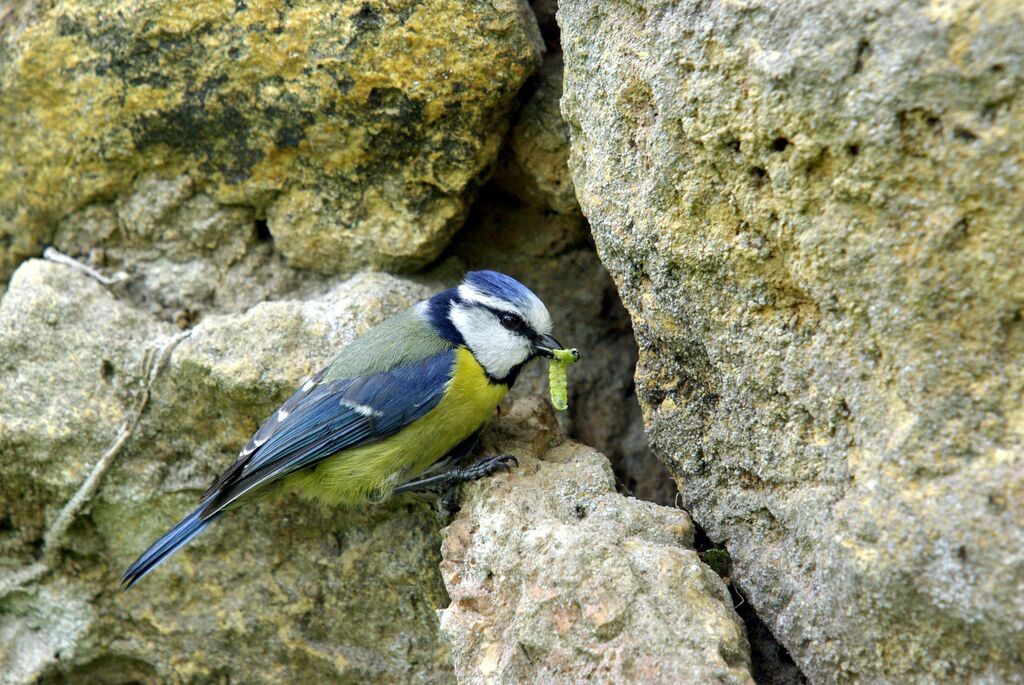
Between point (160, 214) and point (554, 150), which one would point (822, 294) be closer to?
point (554, 150)

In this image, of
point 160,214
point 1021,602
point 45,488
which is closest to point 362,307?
point 160,214

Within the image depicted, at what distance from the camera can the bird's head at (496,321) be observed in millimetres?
2916

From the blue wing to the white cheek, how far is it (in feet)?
0.37

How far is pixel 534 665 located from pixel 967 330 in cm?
110

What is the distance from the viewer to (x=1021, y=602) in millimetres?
1610

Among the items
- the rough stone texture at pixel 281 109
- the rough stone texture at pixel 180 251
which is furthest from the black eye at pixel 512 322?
the rough stone texture at pixel 180 251

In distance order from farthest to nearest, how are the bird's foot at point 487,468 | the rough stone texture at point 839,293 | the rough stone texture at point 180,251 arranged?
the rough stone texture at point 180,251 → the bird's foot at point 487,468 → the rough stone texture at point 839,293

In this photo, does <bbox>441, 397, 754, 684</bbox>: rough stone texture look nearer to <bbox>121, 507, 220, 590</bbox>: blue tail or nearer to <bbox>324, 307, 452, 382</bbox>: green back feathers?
<bbox>324, 307, 452, 382</bbox>: green back feathers

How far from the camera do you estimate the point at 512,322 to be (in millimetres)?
2938

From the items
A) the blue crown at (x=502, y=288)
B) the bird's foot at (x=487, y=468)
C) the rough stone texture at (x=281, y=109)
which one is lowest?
the bird's foot at (x=487, y=468)

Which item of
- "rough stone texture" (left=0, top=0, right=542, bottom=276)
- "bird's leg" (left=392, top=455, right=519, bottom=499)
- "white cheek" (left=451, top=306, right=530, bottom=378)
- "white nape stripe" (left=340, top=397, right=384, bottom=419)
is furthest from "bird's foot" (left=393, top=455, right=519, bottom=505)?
"rough stone texture" (left=0, top=0, right=542, bottom=276)

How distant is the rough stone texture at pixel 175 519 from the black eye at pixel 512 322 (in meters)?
0.42

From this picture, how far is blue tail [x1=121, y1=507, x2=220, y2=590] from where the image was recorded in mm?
2762

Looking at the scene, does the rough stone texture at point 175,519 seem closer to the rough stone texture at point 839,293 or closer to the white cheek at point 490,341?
the white cheek at point 490,341
